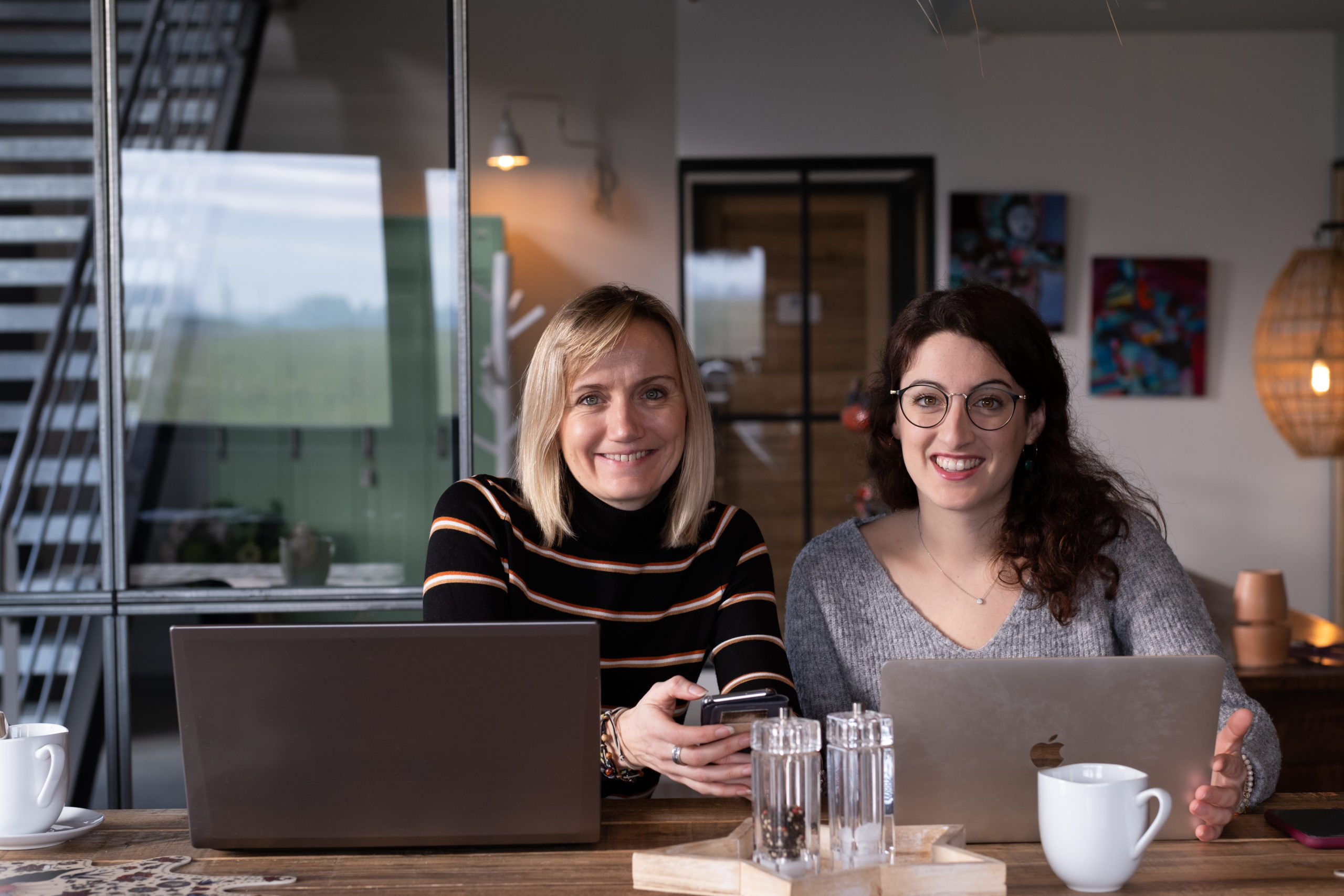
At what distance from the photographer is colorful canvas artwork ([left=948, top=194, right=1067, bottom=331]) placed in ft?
16.5

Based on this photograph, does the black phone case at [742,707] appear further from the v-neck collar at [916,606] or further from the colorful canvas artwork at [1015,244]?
the colorful canvas artwork at [1015,244]

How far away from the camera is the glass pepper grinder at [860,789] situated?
1078 mm

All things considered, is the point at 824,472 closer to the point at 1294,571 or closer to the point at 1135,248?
the point at 1135,248

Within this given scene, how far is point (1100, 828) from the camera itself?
105 centimetres

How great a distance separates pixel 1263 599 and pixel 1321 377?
1.61 m

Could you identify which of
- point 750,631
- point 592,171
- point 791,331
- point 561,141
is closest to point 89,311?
point 561,141

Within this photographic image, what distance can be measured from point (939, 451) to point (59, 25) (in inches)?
174

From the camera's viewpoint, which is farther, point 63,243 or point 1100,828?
point 63,243

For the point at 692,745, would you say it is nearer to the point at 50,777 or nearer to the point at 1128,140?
the point at 50,777

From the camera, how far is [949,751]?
1184 mm

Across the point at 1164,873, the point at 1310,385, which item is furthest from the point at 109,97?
the point at 1310,385

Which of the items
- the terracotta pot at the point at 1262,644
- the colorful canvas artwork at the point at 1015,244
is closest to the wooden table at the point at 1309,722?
the terracotta pot at the point at 1262,644

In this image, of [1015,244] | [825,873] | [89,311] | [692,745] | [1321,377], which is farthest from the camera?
[1015,244]

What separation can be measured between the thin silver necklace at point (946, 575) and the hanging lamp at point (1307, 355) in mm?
2581
